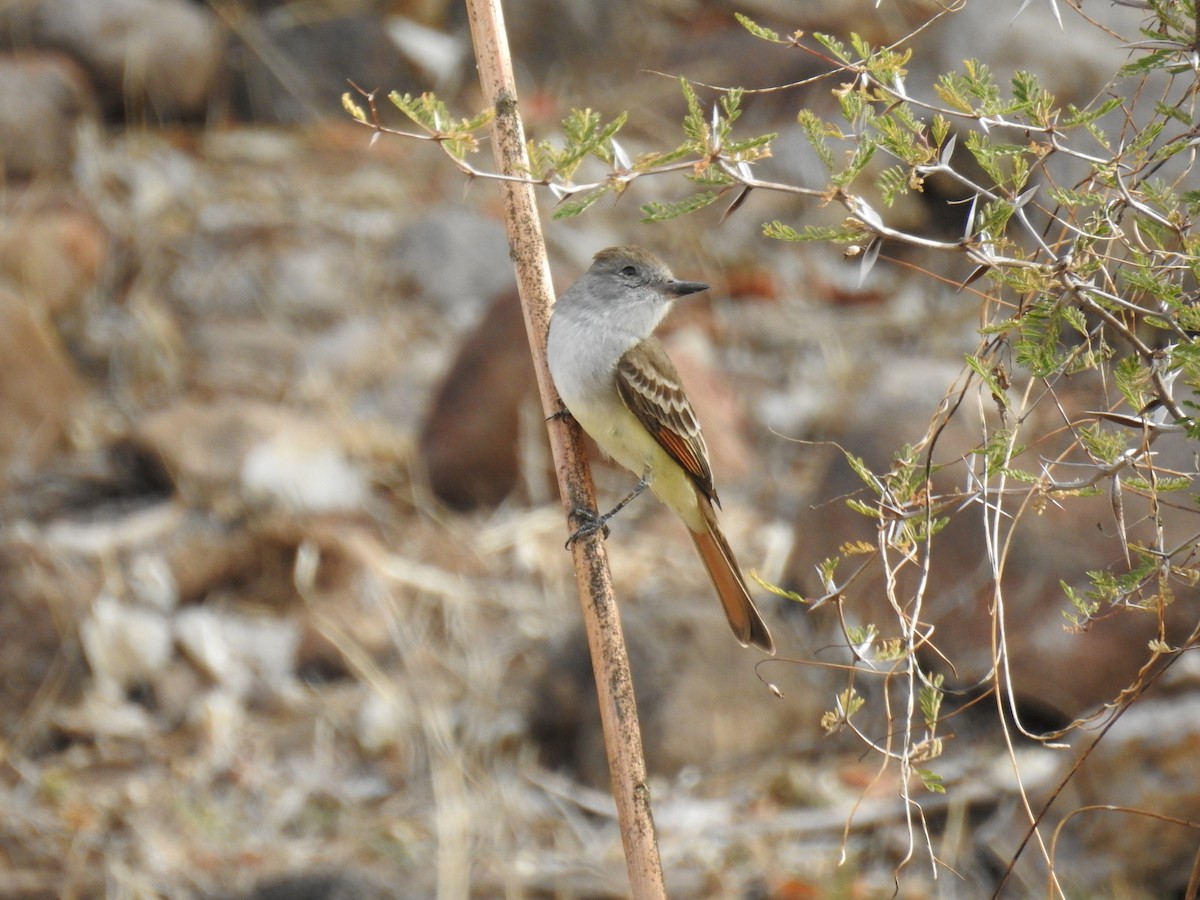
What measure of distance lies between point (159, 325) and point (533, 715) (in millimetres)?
4242

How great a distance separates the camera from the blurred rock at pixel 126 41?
1030cm

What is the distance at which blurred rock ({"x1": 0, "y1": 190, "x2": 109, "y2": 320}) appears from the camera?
895 cm

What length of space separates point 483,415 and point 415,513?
29.2 inches

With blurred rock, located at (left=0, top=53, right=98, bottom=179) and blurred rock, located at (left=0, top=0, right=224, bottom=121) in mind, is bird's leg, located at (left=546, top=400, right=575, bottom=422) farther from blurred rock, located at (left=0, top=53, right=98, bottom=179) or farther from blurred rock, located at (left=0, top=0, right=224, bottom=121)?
blurred rock, located at (left=0, top=0, right=224, bottom=121)

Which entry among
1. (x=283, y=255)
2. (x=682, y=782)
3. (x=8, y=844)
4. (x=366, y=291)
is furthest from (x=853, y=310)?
(x=8, y=844)

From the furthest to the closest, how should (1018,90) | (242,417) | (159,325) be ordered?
(159,325)
(242,417)
(1018,90)

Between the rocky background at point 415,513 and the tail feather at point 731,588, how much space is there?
105cm

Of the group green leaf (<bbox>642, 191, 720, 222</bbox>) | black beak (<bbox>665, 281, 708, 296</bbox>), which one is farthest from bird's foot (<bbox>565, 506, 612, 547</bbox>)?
black beak (<bbox>665, 281, 708, 296</bbox>)

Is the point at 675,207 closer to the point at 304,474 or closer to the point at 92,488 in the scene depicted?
the point at 304,474

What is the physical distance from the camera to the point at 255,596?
732 cm

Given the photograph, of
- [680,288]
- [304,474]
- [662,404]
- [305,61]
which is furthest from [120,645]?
[305,61]

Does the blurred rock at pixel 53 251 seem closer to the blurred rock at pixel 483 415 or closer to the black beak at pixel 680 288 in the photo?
the blurred rock at pixel 483 415

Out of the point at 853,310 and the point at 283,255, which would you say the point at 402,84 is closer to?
the point at 283,255

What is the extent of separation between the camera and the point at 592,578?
9.42 feet
